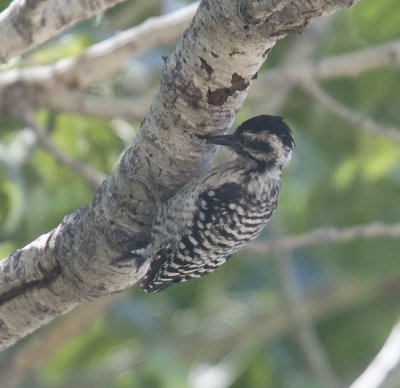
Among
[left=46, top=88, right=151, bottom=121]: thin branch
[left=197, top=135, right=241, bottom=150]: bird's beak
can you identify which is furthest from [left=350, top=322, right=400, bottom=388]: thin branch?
[left=46, top=88, right=151, bottom=121]: thin branch

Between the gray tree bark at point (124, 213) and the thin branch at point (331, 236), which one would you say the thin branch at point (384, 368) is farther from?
the gray tree bark at point (124, 213)

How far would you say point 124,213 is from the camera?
3.99m

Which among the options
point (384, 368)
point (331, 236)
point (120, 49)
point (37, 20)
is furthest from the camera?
point (120, 49)

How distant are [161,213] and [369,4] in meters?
2.50

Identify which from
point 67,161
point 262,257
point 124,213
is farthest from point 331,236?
point 262,257

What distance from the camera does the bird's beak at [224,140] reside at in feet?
13.2

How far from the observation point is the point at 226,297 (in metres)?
9.02

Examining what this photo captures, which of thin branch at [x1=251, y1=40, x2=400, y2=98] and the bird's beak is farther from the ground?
the bird's beak

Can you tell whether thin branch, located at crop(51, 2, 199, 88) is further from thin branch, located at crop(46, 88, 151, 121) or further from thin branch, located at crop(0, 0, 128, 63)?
thin branch, located at crop(0, 0, 128, 63)

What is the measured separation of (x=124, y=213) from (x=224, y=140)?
59 centimetres

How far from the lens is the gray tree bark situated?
3809mm

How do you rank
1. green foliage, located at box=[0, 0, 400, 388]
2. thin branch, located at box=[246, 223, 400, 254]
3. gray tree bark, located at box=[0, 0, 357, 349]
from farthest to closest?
green foliage, located at box=[0, 0, 400, 388]
thin branch, located at box=[246, 223, 400, 254]
gray tree bark, located at box=[0, 0, 357, 349]

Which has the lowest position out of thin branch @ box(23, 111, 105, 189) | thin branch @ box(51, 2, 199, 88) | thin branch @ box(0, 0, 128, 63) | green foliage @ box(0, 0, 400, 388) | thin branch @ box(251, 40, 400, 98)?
green foliage @ box(0, 0, 400, 388)

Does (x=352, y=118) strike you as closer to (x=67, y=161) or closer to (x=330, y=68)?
(x=330, y=68)
